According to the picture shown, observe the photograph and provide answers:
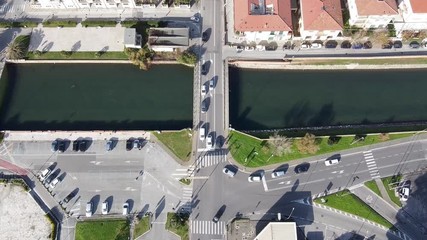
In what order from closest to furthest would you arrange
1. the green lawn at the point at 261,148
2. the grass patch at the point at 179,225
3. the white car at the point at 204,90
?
1. the grass patch at the point at 179,225
2. the green lawn at the point at 261,148
3. the white car at the point at 204,90

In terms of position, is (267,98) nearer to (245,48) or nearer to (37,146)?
(245,48)

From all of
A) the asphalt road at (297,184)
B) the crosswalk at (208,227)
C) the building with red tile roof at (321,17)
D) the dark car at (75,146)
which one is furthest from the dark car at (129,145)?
the building with red tile roof at (321,17)

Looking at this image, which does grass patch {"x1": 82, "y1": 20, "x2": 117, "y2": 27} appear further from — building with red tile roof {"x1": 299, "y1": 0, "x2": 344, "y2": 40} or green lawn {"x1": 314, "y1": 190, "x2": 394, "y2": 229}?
green lawn {"x1": 314, "y1": 190, "x2": 394, "y2": 229}

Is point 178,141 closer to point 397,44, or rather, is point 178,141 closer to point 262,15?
point 262,15

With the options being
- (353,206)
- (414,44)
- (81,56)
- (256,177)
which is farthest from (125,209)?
(414,44)

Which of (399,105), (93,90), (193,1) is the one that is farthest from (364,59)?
(93,90)

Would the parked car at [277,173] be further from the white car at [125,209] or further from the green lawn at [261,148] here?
the white car at [125,209]
